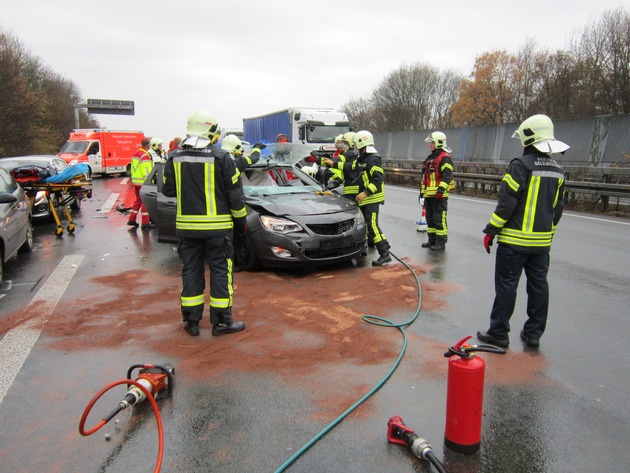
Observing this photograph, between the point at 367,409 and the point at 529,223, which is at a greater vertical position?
the point at 529,223

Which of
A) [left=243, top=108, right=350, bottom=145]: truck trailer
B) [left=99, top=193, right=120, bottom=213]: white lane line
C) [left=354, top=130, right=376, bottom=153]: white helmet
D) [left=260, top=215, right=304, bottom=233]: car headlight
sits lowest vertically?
[left=99, top=193, right=120, bottom=213]: white lane line

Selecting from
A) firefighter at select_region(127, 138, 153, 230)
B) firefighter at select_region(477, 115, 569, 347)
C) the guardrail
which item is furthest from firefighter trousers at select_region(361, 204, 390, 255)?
the guardrail

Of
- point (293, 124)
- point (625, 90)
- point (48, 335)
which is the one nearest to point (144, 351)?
point (48, 335)

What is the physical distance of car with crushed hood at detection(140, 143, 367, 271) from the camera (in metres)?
6.29

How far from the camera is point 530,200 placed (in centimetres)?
408

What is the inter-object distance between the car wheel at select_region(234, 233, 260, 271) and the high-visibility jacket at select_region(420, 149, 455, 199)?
3459 mm

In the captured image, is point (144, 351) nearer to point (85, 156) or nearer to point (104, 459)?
point (104, 459)

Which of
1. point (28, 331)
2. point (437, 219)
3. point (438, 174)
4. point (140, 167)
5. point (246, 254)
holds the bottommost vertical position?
point (28, 331)

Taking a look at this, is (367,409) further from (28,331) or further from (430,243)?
(430,243)

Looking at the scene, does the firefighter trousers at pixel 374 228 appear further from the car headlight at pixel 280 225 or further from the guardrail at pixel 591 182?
the guardrail at pixel 591 182

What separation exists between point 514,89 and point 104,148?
116 ft

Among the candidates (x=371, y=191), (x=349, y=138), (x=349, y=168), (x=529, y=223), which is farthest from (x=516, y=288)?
(x=349, y=138)

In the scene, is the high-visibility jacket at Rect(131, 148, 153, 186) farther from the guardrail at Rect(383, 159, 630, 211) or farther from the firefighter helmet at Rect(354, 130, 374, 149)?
the guardrail at Rect(383, 159, 630, 211)

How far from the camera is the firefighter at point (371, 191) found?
7121 mm
